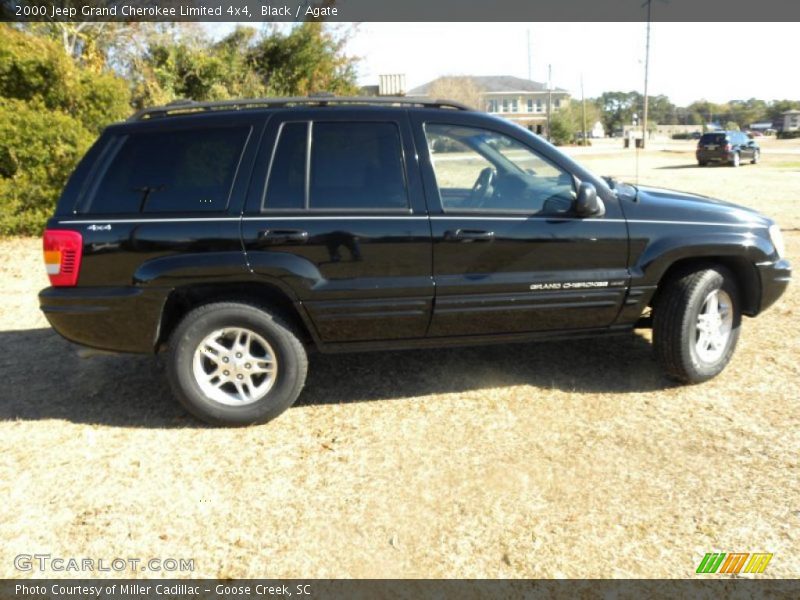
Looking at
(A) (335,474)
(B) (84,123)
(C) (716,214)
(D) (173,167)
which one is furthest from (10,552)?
(B) (84,123)

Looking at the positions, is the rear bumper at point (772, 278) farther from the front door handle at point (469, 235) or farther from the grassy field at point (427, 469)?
the front door handle at point (469, 235)

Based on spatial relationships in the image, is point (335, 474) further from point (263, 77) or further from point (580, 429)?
point (263, 77)

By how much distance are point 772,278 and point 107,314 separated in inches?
168

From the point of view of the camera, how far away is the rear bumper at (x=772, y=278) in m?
A: 4.00

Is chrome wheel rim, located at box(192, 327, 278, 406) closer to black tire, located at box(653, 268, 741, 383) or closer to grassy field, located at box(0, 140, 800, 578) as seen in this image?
grassy field, located at box(0, 140, 800, 578)

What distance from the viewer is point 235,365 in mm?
3594

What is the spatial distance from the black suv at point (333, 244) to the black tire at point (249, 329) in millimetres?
11

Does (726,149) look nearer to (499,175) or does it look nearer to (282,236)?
(499,175)

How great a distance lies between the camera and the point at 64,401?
13.4 ft

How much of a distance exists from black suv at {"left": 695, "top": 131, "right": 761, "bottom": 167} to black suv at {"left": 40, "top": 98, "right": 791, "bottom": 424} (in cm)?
2700

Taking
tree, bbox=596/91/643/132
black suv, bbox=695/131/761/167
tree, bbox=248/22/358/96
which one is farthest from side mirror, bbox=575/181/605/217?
tree, bbox=596/91/643/132

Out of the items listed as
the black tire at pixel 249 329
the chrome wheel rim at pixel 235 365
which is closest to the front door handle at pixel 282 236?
the black tire at pixel 249 329

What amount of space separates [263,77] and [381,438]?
1547 cm

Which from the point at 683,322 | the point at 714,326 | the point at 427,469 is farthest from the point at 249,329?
the point at 714,326
